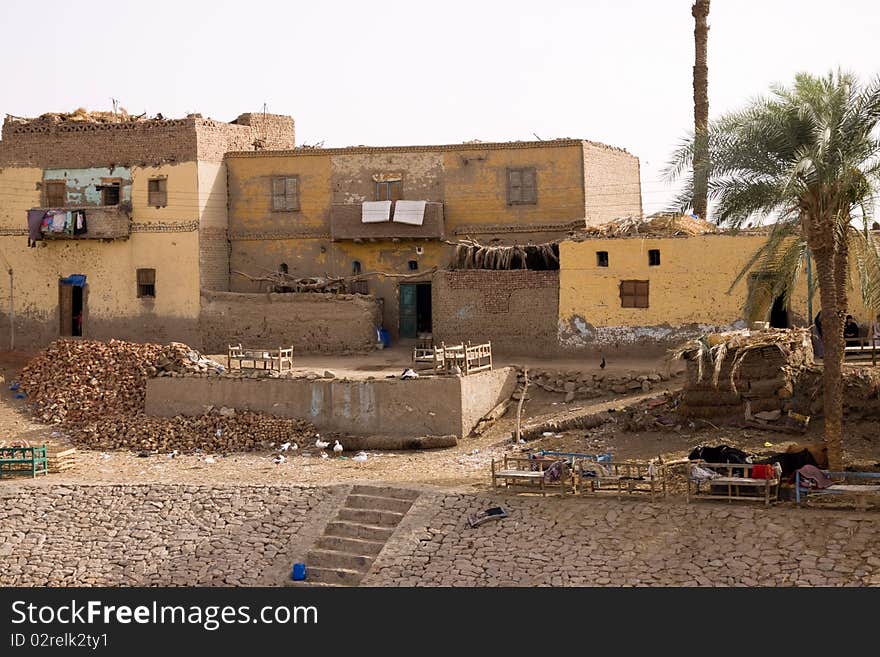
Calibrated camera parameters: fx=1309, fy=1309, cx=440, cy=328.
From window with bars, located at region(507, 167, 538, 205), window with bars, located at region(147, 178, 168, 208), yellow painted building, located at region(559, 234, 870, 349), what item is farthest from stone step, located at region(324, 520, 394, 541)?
window with bars, located at region(147, 178, 168, 208)

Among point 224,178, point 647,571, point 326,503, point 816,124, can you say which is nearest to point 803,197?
point 816,124

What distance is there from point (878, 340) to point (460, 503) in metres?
10.2

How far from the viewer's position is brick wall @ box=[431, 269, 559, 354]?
31.0 metres

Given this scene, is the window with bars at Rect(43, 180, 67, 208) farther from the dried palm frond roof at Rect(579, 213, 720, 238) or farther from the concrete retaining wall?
the dried palm frond roof at Rect(579, 213, 720, 238)

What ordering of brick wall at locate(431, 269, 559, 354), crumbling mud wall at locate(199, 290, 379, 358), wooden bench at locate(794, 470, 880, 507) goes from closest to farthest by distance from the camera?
wooden bench at locate(794, 470, 880, 507) → brick wall at locate(431, 269, 559, 354) → crumbling mud wall at locate(199, 290, 379, 358)

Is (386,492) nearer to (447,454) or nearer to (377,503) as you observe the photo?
(377,503)

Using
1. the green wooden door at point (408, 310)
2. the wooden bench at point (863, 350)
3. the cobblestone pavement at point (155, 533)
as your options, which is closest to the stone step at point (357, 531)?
the cobblestone pavement at point (155, 533)

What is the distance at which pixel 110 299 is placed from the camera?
115 feet

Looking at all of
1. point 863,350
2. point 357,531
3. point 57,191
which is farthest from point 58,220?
point 863,350

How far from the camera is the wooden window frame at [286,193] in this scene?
3494cm

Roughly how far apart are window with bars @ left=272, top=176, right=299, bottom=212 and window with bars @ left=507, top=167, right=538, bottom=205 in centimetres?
573

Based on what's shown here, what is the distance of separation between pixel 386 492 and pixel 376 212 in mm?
13039

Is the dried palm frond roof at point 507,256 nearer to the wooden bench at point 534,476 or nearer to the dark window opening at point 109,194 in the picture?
the dark window opening at point 109,194
